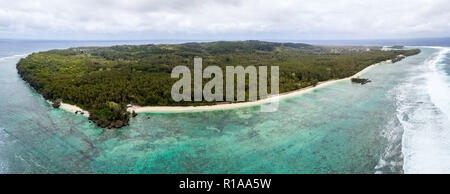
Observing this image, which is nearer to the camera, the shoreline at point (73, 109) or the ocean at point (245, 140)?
the ocean at point (245, 140)

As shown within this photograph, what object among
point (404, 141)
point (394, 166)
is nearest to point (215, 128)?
point (394, 166)

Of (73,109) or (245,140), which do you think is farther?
(73,109)

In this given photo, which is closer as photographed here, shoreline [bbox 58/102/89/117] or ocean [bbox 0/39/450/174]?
ocean [bbox 0/39/450/174]

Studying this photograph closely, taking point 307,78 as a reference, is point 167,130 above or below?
below

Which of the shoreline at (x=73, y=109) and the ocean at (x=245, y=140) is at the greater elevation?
the shoreline at (x=73, y=109)

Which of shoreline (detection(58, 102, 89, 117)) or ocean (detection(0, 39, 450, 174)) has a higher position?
shoreline (detection(58, 102, 89, 117))

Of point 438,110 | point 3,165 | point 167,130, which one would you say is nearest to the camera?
point 3,165

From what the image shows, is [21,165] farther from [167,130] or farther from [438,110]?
[438,110]

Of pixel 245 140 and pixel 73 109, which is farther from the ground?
pixel 73 109
